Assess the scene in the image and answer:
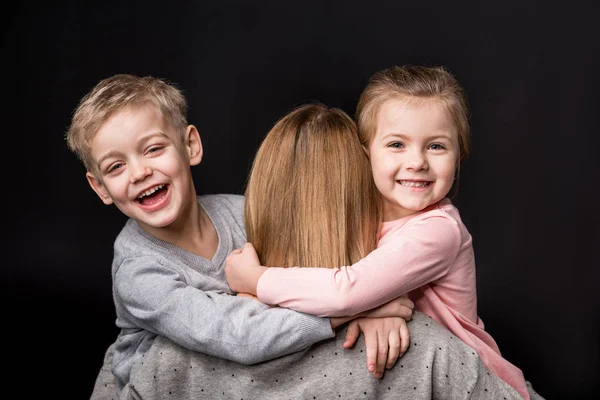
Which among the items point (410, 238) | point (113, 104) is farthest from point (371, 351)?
point (113, 104)

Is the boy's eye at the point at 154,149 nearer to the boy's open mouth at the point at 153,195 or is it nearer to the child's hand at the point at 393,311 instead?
the boy's open mouth at the point at 153,195

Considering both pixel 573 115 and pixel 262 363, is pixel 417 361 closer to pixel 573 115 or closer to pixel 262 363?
pixel 262 363

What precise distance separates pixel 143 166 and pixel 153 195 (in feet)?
0.47

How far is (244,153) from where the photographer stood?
452 cm

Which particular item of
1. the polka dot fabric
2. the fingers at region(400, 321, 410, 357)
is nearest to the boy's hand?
the polka dot fabric

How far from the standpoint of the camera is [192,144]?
3.12 meters

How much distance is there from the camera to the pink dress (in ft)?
8.30

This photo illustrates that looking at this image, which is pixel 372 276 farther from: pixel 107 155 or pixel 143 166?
pixel 107 155

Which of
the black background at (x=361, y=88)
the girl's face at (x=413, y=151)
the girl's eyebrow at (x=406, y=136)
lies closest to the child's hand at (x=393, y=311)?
the girl's face at (x=413, y=151)

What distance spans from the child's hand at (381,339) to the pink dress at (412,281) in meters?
0.07

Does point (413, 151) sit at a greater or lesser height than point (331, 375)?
greater

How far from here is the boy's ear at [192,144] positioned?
310 centimetres

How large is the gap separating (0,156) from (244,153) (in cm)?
128

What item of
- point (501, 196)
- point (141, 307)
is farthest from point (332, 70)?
point (141, 307)
